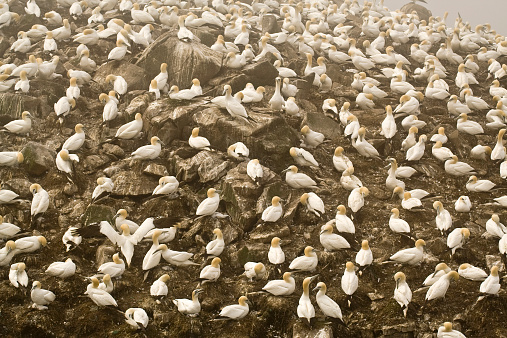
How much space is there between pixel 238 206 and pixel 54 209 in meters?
4.63

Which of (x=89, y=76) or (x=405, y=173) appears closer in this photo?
(x=405, y=173)

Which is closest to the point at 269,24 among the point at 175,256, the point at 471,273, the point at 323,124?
the point at 323,124

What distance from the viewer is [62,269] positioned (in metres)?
14.5

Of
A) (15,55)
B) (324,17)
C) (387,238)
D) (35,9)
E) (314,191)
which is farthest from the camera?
(324,17)

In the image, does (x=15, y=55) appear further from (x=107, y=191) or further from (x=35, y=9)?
(x=107, y=191)

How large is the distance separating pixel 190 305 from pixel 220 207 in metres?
3.45

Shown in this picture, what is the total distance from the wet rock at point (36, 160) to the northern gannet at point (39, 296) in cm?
469

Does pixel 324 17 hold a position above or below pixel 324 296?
below

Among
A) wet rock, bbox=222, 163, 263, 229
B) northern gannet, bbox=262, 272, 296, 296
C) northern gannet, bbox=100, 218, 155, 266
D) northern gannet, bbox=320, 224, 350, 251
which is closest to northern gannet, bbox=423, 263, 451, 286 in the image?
northern gannet, bbox=320, 224, 350, 251

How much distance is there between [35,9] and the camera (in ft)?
88.5

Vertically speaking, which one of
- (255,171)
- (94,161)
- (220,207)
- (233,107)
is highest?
(233,107)

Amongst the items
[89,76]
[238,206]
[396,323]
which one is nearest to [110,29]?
[89,76]

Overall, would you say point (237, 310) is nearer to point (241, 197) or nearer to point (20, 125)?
point (241, 197)

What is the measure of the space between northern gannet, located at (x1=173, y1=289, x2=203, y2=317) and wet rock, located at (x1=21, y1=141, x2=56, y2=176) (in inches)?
244
